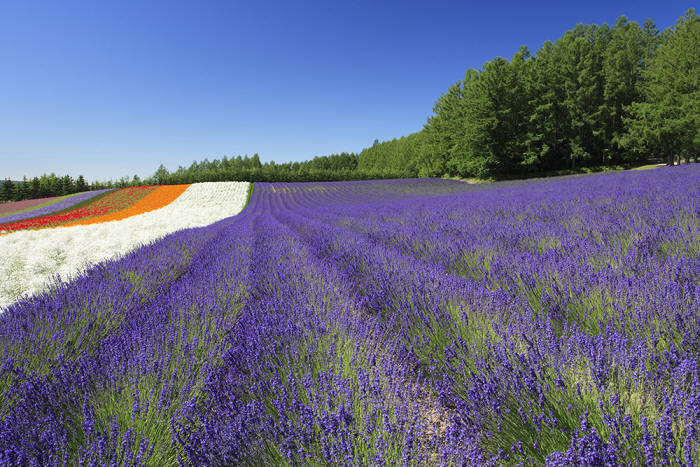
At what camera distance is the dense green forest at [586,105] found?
68.8 ft

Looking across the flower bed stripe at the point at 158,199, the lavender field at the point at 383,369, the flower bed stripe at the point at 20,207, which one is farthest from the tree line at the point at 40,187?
the lavender field at the point at 383,369

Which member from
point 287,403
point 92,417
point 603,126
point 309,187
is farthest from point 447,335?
point 603,126

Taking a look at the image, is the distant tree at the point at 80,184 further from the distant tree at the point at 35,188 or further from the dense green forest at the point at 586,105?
the dense green forest at the point at 586,105

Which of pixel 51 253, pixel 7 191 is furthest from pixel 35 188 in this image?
pixel 51 253

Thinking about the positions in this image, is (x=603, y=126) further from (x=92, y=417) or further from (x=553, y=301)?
(x=92, y=417)

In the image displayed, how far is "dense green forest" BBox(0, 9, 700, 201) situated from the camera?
826 inches

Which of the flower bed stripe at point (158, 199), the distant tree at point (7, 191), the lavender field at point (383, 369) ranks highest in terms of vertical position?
the distant tree at point (7, 191)

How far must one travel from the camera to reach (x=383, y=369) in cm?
120

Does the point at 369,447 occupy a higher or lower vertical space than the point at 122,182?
lower

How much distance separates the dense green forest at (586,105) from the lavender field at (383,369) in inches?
1100

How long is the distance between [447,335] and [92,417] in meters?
1.49

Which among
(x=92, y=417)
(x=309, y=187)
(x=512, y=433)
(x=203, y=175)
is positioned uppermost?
(x=203, y=175)

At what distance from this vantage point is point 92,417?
0.96 metres

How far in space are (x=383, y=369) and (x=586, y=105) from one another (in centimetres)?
3554
